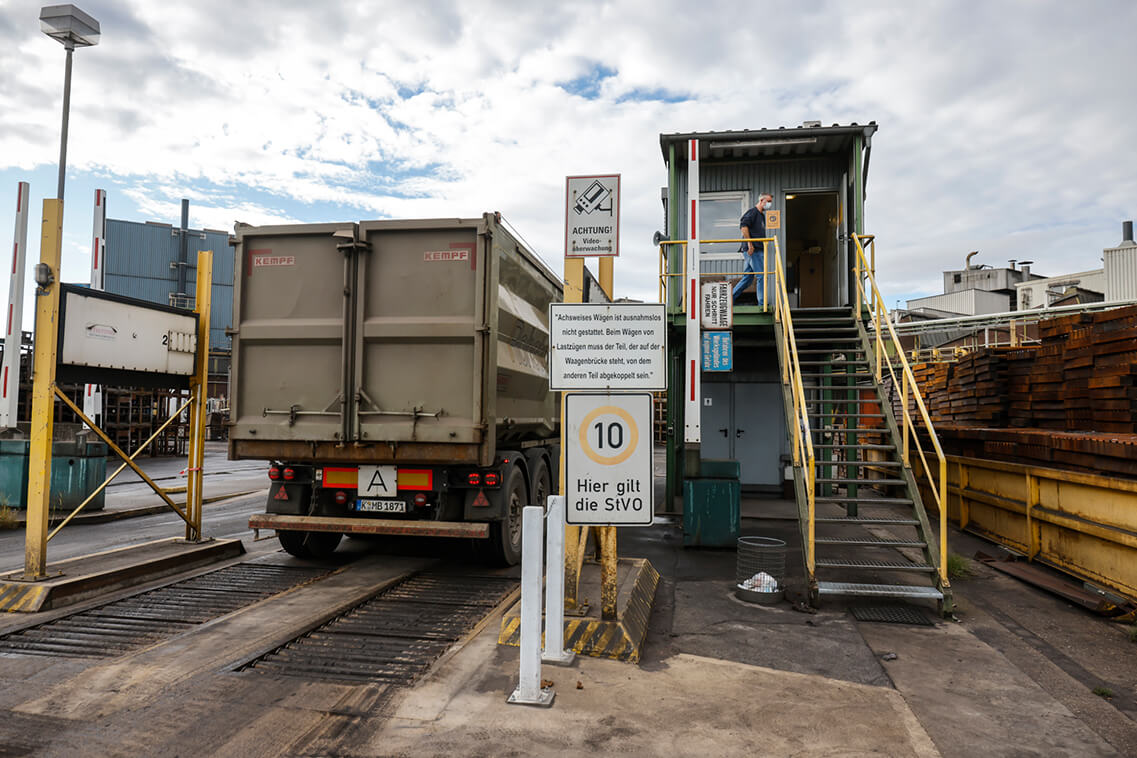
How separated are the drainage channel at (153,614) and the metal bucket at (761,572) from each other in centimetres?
412

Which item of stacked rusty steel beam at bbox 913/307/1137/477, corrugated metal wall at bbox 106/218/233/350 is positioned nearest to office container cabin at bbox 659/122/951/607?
stacked rusty steel beam at bbox 913/307/1137/477

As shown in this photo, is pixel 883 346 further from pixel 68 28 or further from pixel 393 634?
pixel 68 28

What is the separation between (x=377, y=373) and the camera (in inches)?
259

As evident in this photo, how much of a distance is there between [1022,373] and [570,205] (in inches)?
328

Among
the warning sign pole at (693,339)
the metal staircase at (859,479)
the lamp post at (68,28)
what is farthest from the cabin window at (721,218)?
the lamp post at (68,28)

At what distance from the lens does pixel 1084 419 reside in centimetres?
840

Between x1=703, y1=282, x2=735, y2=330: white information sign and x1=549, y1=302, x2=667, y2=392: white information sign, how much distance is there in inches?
184

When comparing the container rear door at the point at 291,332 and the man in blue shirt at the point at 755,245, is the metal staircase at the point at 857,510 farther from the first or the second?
the container rear door at the point at 291,332

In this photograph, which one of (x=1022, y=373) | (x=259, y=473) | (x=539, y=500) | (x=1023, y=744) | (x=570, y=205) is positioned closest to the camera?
(x=1023, y=744)

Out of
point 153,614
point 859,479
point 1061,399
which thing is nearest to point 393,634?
point 153,614

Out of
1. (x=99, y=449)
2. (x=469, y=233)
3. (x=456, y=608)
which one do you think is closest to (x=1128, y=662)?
(x=456, y=608)

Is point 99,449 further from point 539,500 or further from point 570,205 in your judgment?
point 570,205

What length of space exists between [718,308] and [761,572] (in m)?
3.81

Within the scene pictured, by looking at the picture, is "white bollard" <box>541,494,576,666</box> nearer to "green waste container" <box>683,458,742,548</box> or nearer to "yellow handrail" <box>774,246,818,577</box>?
"yellow handrail" <box>774,246,818,577</box>
